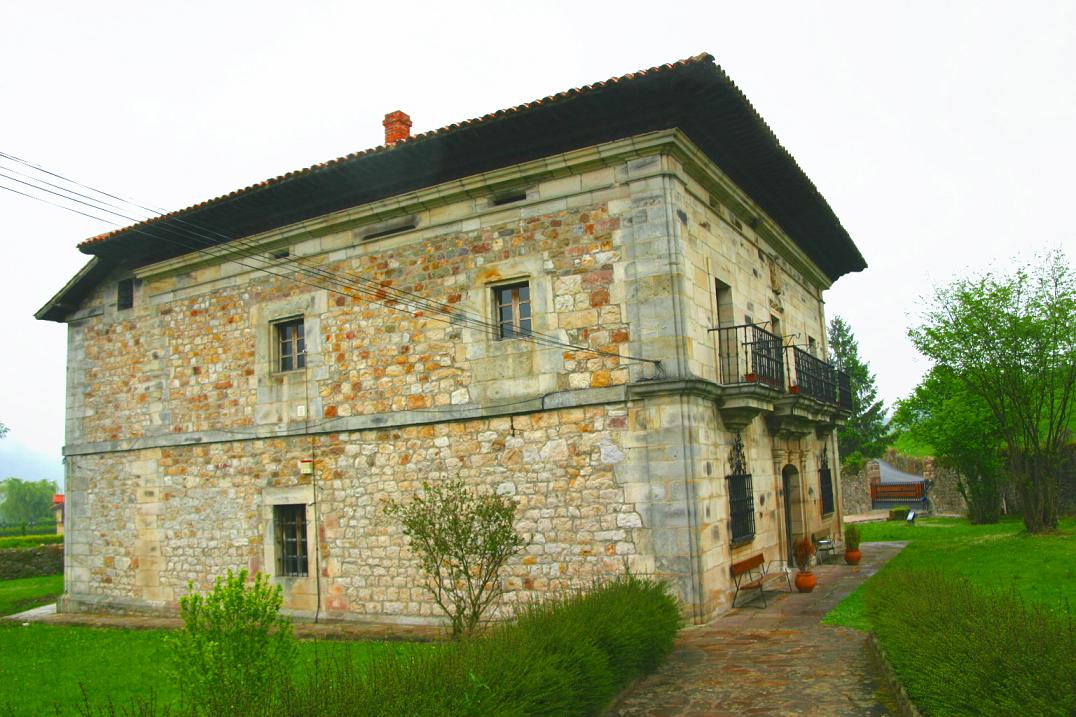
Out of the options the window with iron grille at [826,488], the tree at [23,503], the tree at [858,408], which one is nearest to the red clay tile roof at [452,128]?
the window with iron grille at [826,488]

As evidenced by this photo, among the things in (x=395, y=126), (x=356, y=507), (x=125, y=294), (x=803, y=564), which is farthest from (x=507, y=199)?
(x=125, y=294)

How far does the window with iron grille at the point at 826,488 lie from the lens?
16172 mm

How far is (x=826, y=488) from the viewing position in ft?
54.2

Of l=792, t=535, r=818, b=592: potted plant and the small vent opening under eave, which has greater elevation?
the small vent opening under eave

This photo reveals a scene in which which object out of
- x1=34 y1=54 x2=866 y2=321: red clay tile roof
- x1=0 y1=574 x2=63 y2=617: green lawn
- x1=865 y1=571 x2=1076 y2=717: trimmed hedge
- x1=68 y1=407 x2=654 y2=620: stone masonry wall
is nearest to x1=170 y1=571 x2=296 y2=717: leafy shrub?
x1=865 y1=571 x2=1076 y2=717: trimmed hedge

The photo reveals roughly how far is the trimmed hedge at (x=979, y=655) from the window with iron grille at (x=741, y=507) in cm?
387

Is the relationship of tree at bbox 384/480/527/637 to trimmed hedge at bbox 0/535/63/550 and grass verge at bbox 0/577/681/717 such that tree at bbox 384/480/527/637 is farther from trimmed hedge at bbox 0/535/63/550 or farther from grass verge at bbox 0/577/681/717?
trimmed hedge at bbox 0/535/63/550

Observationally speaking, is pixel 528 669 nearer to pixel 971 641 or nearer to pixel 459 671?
pixel 459 671

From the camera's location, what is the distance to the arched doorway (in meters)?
14.1

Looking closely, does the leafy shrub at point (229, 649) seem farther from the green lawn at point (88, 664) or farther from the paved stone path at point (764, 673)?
the paved stone path at point (764, 673)

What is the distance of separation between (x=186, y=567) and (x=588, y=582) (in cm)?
762

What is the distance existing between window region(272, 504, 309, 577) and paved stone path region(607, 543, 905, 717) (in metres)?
6.43

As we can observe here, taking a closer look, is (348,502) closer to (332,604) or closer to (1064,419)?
(332,604)

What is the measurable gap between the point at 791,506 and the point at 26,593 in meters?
17.2
